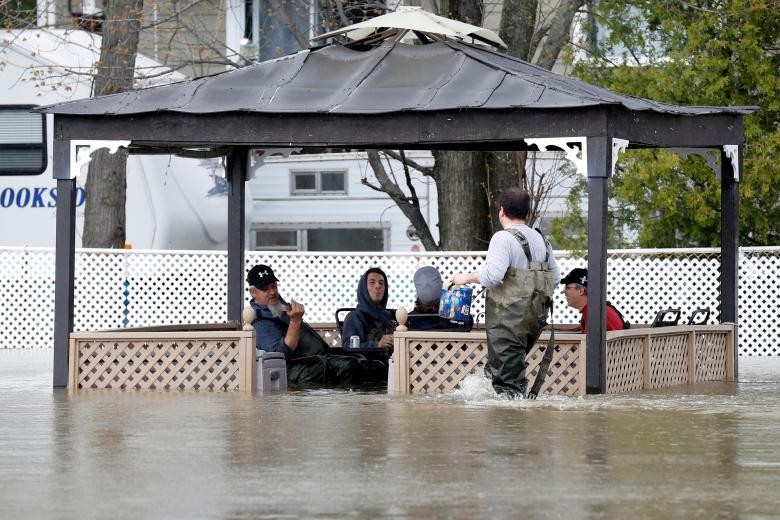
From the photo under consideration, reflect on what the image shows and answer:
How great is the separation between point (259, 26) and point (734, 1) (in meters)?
10.3

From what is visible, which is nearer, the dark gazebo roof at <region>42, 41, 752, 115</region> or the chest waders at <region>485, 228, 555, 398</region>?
the chest waders at <region>485, 228, 555, 398</region>

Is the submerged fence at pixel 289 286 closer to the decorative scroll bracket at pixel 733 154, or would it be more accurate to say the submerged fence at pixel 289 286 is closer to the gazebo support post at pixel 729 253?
the gazebo support post at pixel 729 253

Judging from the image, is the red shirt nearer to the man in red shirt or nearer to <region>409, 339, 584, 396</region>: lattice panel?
the man in red shirt

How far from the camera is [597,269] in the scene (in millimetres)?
14711

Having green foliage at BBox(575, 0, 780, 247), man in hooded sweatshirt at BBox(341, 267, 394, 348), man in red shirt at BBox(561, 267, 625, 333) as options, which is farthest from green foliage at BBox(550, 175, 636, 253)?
man in red shirt at BBox(561, 267, 625, 333)

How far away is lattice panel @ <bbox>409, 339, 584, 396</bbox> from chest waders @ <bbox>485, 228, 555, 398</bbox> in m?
1.16

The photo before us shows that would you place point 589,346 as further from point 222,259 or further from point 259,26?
point 259,26

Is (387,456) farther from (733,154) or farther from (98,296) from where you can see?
(98,296)

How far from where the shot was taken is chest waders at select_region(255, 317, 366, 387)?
53.5 feet

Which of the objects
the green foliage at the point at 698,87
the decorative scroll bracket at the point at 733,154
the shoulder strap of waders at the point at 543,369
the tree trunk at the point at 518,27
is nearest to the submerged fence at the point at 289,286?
the green foliage at the point at 698,87

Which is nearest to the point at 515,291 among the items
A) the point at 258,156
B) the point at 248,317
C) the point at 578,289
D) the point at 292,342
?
the point at 578,289

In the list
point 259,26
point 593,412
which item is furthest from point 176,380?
point 259,26

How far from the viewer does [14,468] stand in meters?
9.63

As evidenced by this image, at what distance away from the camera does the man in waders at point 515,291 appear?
13.4 m
